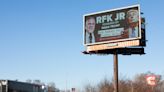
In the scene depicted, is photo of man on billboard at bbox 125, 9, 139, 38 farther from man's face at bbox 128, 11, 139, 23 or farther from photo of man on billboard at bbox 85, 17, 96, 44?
photo of man on billboard at bbox 85, 17, 96, 44

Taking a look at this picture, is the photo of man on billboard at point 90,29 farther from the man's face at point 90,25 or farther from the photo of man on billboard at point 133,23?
the photo of man on billboard at point 133,23

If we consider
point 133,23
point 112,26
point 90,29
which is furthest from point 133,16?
point 90,29

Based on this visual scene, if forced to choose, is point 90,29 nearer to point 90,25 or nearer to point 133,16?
point 90,25

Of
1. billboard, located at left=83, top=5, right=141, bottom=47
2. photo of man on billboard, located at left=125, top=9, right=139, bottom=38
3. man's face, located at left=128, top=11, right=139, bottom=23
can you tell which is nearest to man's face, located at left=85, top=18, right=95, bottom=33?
billboard, located at left=83, top=5, right=141, bottom=47

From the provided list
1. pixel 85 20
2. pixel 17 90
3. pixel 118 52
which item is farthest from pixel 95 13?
pixel 17 90

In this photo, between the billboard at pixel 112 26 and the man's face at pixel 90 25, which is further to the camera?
the man's face at pixel 90 25

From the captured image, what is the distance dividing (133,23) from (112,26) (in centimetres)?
305

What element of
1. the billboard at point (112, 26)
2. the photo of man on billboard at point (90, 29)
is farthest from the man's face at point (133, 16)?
the photo of man on billboard at point (90, 29)

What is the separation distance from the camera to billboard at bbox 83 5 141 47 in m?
55.0

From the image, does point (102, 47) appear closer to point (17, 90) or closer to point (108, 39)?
point (108, 39)

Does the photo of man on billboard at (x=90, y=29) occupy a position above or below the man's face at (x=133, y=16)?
below

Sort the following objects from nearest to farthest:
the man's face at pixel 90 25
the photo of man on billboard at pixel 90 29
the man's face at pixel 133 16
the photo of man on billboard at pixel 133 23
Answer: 1. the photo of man on billboard at pixel 133 23
2. the man's face at pixel 133 16
3. the photo of man on billboard at pixel 90 29
4. the man's face at pixel 90 25

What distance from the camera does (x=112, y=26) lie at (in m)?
57.2

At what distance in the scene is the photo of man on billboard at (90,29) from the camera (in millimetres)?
59234
